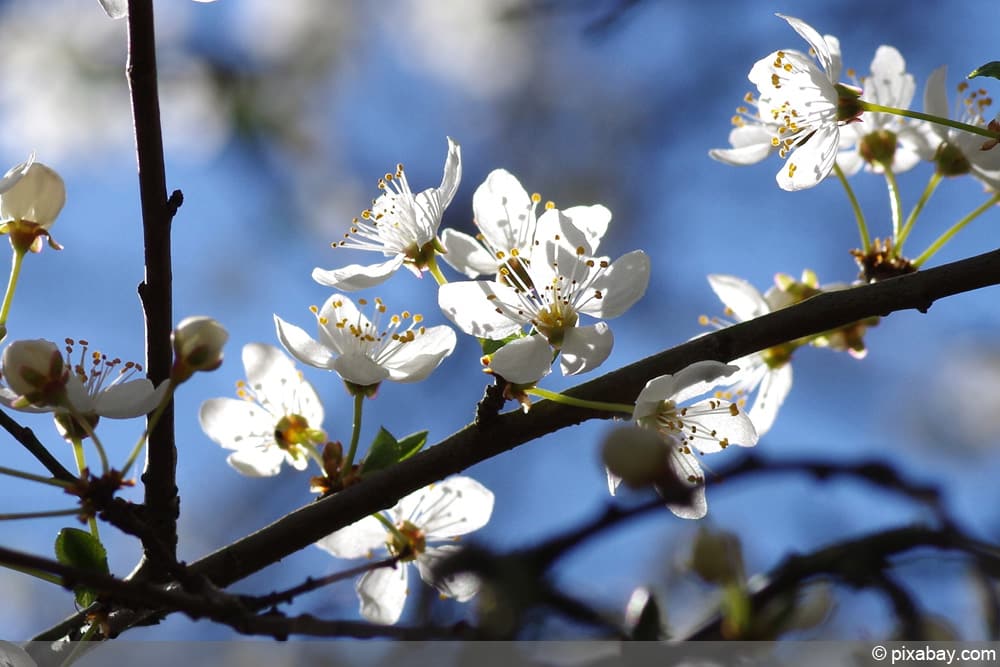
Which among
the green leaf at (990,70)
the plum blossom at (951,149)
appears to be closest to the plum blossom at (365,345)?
the green leaf at (990,70)

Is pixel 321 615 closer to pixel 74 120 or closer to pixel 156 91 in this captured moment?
pixel 156 91

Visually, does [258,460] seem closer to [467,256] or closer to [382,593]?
[382,593]

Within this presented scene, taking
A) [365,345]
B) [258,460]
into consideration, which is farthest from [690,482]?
[258,460]

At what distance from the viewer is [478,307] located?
3.79 ft

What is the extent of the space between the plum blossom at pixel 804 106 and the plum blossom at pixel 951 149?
16 cm

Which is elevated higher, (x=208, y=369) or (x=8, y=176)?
(x=8, y=176)

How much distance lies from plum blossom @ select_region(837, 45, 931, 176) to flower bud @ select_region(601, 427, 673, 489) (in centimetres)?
84

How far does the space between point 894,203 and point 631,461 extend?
79cm

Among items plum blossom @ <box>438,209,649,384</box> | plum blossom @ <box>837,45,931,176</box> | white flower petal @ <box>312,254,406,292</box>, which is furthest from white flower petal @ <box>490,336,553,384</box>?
plum blossom @ <box>837,45,931,176</box>

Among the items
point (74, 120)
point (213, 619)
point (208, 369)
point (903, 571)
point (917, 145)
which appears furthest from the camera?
point (74, 120)

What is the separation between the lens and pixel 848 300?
1.03 meters

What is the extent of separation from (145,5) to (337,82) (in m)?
3.72

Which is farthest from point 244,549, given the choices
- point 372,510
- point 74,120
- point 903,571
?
point 74,120

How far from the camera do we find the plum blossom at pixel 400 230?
4.01ft
